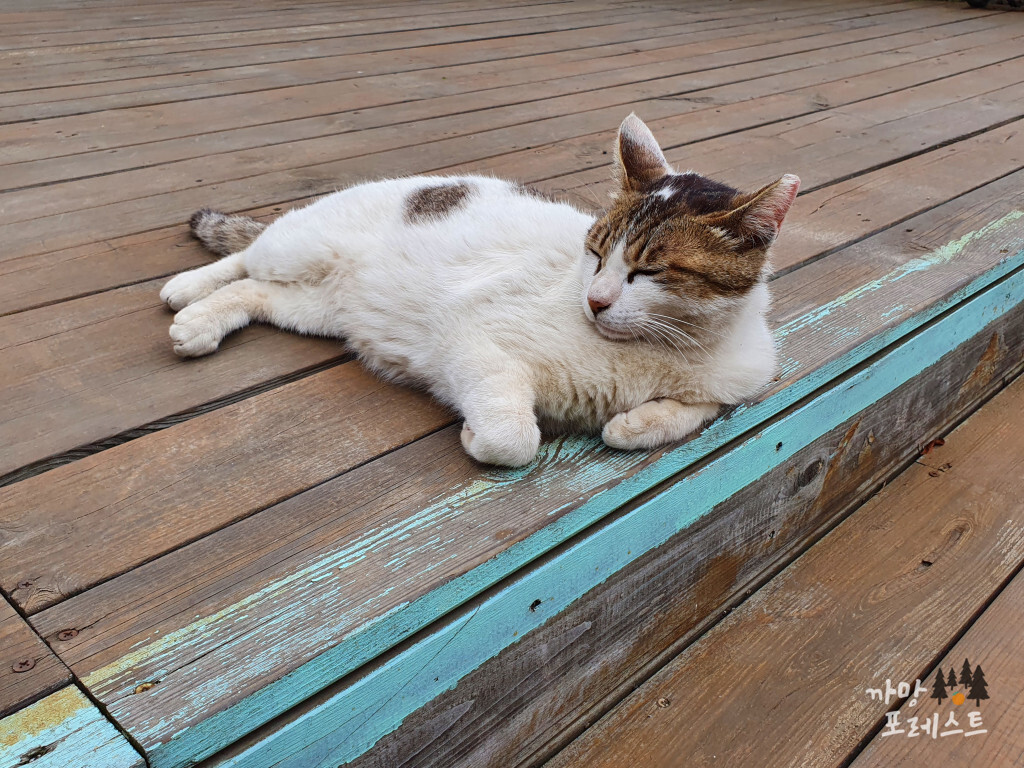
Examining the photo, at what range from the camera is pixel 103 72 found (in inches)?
154

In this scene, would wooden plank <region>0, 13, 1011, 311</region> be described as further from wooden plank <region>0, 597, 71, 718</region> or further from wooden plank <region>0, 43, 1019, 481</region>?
wooden plank <region>0, 597, 71, 718</region>

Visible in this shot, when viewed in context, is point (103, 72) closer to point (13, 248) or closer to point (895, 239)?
point (13, 248)

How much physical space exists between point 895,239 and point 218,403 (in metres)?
2.14

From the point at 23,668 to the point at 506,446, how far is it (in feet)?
2.69

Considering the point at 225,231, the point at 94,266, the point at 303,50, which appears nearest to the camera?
the point at 94,266

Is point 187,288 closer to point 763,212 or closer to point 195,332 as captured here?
point 195,332

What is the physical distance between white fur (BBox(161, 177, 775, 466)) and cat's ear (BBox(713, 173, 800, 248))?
5.8 inches

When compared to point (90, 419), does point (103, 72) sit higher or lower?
higher

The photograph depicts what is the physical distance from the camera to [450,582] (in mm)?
1341

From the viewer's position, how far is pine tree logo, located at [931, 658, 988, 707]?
6.41 feet

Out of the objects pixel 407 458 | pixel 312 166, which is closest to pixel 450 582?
pixel 407 458

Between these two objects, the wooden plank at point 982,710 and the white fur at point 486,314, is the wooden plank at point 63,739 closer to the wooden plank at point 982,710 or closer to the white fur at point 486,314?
the white fur at point 486,314

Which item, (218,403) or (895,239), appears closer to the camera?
(218,403)

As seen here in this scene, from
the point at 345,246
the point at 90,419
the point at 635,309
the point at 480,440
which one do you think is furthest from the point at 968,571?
the point at 90,419
